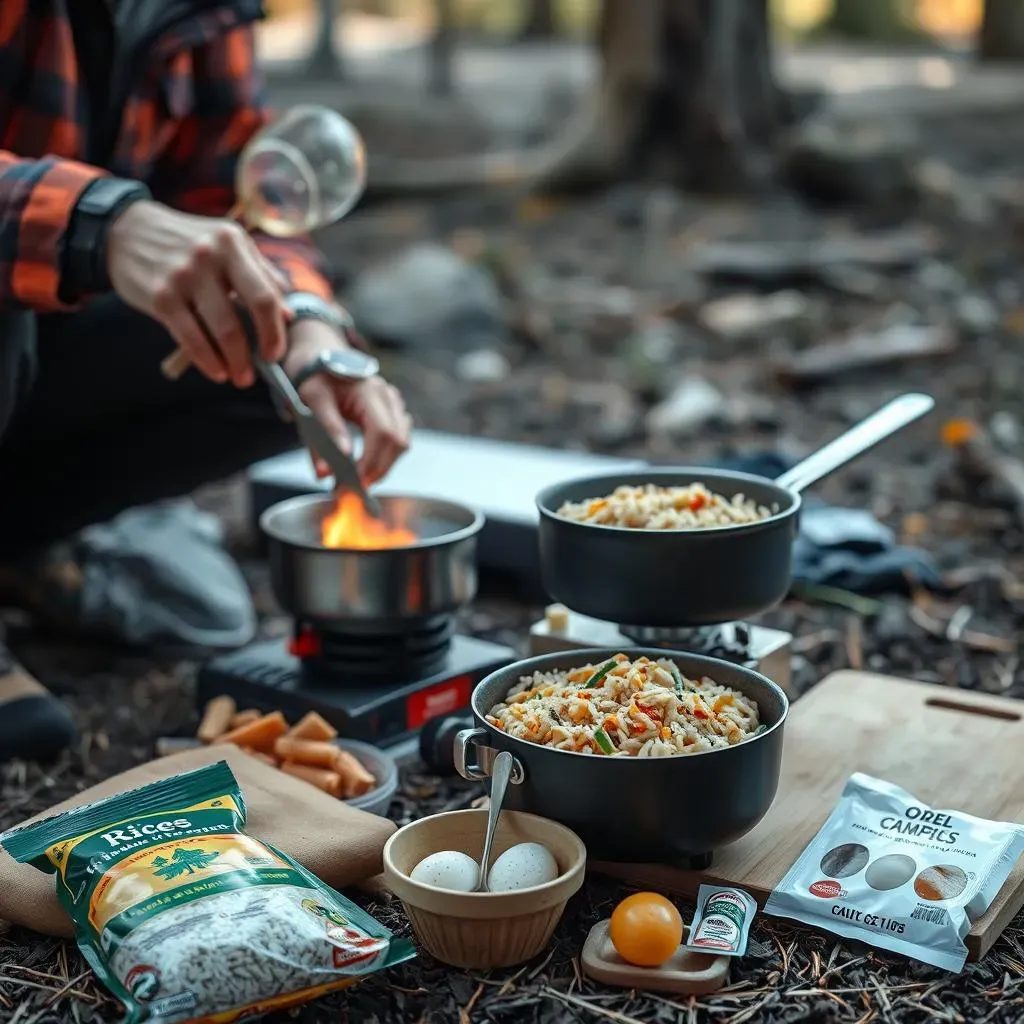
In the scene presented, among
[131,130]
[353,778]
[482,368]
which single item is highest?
[131,130]

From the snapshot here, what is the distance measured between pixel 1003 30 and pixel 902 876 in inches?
445

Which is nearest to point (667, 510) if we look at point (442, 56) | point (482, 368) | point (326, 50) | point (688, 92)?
point (482, 368)

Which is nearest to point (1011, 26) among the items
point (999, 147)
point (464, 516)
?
point (999, 147)

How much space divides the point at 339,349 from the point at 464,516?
34 centimetres

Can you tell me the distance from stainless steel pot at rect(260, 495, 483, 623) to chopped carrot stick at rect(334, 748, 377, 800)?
0.26 meters

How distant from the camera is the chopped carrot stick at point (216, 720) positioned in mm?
2314

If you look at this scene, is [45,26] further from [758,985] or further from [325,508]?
[758,985]

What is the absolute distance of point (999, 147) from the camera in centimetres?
902

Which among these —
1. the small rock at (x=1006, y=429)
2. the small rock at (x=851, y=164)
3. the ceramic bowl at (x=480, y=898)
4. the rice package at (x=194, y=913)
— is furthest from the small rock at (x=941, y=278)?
the rice package at (x=194, y=913)

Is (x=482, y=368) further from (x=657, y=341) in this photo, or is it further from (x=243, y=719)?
(x=243, y=719)

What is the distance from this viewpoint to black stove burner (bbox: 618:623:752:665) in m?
2.26

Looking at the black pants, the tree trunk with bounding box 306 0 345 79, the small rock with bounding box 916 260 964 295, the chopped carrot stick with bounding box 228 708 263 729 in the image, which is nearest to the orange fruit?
the chopped carrot stick with bounding box 228 708 263 729

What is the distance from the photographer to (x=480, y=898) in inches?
64.3

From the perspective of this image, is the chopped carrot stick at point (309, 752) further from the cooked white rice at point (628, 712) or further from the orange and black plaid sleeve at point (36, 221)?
the orange and black plaid sleeve at point (36, 221)
